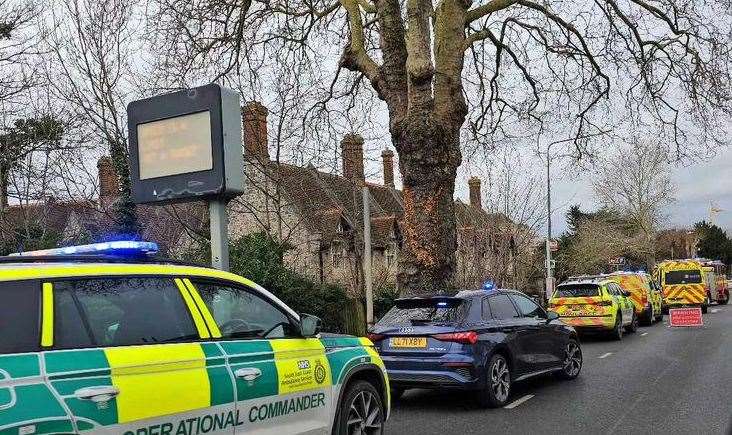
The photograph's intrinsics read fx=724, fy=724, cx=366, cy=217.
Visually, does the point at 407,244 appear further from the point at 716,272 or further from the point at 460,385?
the point at 716,272

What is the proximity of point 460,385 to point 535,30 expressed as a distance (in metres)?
13.0

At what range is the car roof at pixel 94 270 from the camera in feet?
12.8

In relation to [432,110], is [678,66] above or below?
above

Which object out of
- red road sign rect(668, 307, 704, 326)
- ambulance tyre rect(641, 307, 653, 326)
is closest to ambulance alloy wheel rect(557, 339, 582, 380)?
red road sign rect(668, 307, 704, 326)

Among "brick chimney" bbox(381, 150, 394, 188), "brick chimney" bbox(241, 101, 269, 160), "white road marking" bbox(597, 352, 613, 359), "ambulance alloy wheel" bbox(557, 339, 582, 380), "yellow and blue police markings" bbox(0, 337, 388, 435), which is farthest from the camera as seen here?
"brick chimney" bbox(381, 150, 394, 188)

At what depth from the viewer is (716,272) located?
4506 cm

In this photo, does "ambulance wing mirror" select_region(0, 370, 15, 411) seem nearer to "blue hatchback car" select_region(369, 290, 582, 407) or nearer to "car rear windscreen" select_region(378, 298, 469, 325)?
"blue hatchback car" select_region(369, 290, 582, 407)

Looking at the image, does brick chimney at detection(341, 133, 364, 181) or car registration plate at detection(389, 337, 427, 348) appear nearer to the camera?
car registration plate at detection(389, 337, 427, 348)

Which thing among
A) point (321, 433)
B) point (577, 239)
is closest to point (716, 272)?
point (577, 239)

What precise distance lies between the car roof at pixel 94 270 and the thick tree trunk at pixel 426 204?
829 centimetres

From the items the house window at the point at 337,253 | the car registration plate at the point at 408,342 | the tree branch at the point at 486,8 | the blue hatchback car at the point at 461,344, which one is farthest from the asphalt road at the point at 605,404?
the house window at the point at 337,253

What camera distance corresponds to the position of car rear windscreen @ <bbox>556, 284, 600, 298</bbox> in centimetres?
1898

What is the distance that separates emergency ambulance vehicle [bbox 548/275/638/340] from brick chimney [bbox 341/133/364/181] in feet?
20.5

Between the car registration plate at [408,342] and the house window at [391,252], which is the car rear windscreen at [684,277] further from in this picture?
the car registration plate at [408,342]
